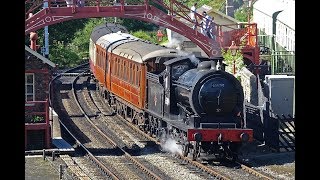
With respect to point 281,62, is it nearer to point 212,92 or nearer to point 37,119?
point 37,119

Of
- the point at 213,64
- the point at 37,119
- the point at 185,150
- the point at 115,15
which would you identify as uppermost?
the point at 115,15

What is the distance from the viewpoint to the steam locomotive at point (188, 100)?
15.4 meters

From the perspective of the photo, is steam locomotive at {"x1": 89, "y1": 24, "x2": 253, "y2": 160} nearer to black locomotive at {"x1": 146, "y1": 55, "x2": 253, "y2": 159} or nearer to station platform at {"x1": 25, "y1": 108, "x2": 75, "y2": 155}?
black locomotive at {"x1": 146, "y1": 55, "x2": 253, "y2": 159}

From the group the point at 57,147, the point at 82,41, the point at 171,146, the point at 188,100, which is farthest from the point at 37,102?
the point at 82,41

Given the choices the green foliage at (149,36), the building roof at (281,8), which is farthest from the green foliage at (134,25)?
the building roof at (281,8)

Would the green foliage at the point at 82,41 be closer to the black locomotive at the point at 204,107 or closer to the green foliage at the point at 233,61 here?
the green foliage at the point at 233,61

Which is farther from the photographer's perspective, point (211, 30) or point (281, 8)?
point (281, 8)

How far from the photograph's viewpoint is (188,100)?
15781 millimetres

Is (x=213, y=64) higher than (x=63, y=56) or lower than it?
lower

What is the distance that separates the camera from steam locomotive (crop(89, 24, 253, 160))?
15391mm
